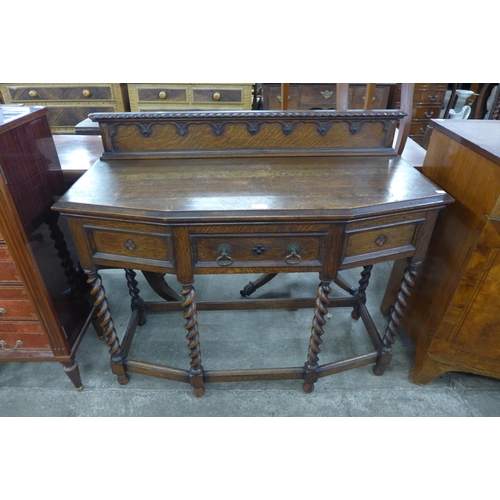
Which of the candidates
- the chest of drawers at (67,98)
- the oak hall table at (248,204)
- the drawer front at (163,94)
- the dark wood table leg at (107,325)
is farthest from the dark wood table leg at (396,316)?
the chest of drawers at (67,98)

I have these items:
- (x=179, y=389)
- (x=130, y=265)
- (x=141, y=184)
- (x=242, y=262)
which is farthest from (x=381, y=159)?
(x=179, y=389)

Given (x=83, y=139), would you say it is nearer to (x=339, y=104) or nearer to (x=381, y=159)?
(x=339, y=104)

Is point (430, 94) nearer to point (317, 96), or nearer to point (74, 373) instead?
point (317, 96)

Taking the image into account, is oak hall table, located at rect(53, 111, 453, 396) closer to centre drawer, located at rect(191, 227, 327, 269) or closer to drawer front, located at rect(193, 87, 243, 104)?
centre drawer, located at rect(191, 227, 327, 269)

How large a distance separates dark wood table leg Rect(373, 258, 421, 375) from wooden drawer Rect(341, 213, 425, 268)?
4.9 inches

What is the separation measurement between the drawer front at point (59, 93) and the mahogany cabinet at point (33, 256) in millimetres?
1847

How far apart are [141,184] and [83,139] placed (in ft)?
3.17

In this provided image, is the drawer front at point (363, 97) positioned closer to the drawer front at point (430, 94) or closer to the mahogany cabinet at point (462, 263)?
the drawer front at point (430, 94)

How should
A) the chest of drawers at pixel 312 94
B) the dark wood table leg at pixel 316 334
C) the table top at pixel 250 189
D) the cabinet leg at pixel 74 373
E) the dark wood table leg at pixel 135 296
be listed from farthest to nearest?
the chest of drawers at pixel 312 94 → the dark wood table leg at pixel 135 296 → the cabinet leg at pixel 74 373 → the dark wood table leg at pixel 316 334 → the table top at pixel 250 189

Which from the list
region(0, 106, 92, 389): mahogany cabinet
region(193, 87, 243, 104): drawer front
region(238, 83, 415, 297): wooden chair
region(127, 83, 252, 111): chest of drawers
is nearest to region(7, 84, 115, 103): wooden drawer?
region(127, 83, 252, 111): chest of drawers

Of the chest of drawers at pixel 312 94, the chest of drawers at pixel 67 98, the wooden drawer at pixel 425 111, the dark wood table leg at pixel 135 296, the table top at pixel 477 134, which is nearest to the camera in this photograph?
the table top at pixel 477 134

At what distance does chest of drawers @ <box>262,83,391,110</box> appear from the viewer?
3.15 metres

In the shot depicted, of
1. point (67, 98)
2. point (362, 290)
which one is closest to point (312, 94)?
point (362, 290)

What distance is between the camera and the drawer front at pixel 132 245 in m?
1.15
